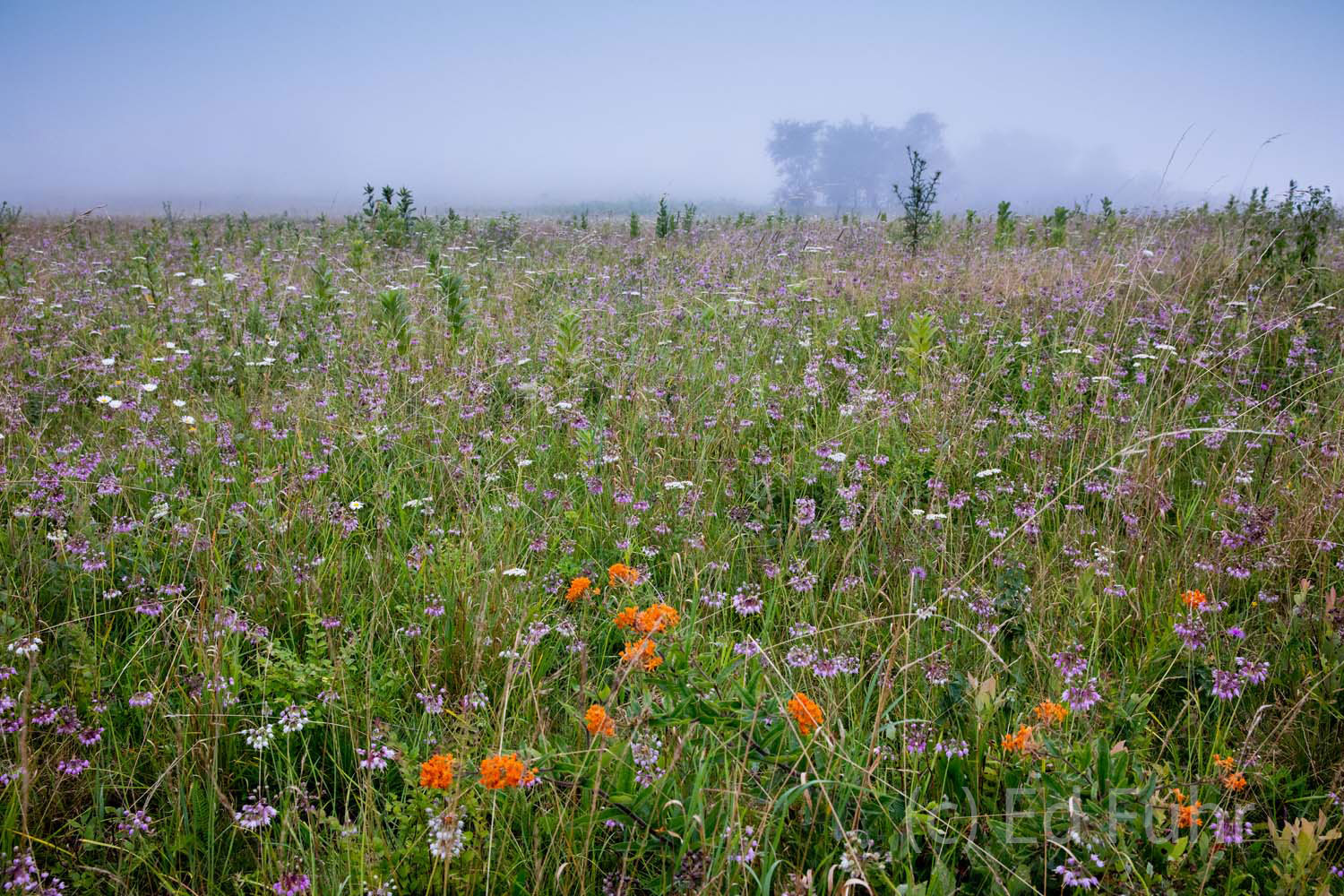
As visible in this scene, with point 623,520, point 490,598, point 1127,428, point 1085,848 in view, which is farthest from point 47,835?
point 1127,428

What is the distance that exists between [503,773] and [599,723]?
23 centimetres

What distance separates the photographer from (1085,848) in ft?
5.32

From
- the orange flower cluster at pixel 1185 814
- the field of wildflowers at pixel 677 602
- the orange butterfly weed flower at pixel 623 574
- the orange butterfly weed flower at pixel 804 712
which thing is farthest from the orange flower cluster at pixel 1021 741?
the orange butterfly weed flower at pixel 623 574

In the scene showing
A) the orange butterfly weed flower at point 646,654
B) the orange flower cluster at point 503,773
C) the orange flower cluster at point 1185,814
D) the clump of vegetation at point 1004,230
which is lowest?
the orange flower cluster at point 1185,814

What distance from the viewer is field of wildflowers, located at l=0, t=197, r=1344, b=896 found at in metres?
1.72

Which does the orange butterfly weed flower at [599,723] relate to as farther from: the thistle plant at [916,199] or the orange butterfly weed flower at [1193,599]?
the thistle plant at [916,199]

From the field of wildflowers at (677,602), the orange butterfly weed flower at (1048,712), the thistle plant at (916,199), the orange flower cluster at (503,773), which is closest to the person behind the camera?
the orange flower cluster at (503,773)

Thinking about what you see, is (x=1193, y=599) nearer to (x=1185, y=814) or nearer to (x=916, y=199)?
(x=1185, y=814)

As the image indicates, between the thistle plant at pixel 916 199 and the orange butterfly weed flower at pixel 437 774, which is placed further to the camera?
the thistle plant at pixel 916 199

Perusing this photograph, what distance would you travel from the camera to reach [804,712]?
180 centimetres

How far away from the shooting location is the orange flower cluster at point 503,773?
152 centimetres

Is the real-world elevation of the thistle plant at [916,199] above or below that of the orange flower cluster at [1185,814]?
above

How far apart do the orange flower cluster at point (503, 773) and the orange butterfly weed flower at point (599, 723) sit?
0.17 m

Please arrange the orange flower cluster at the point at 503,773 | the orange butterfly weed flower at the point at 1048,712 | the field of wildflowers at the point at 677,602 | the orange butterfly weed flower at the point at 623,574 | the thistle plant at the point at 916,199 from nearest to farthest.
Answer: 1. the orange flower cluster at the point at 503,773
2. the field of wildflowers at the point at 677,602
3. the orange butterfly weed flower at the point at 1048,712
4. the orange butterfly weed flower at the point at 623,574
5. the thistle plant at the point at 916,199
